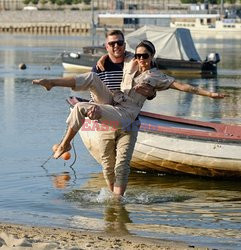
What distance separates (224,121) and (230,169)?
922 centimetres

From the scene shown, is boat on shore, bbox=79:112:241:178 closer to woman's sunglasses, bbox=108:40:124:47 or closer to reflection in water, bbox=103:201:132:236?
reflection in water, bbox=103:201:132:236

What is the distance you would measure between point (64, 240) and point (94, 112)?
1530mm

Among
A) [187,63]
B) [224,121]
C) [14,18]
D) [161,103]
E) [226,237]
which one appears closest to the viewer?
[226,237]

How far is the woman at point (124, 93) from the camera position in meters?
10.5

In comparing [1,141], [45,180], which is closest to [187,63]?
[1,141]

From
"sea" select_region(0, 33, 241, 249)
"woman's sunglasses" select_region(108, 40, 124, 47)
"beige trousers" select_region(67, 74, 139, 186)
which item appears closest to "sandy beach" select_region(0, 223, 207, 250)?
"sea" select_region(0, 33, 241, 249)

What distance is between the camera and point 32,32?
142 meters

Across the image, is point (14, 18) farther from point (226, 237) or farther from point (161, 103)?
point (226, 237)

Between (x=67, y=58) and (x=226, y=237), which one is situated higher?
(x=226, y=237)

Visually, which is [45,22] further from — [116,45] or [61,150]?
[61,150]

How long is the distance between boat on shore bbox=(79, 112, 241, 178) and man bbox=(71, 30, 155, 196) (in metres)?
2.24

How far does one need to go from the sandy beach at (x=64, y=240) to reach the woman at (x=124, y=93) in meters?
0.95

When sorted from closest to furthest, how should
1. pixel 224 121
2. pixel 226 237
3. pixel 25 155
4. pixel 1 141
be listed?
1. pixel 226 237
2. pixel 25 155
3. pixel 1 141
4. pixel 224 121

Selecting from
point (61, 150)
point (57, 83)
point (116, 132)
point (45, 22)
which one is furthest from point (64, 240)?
point (45, 22)
